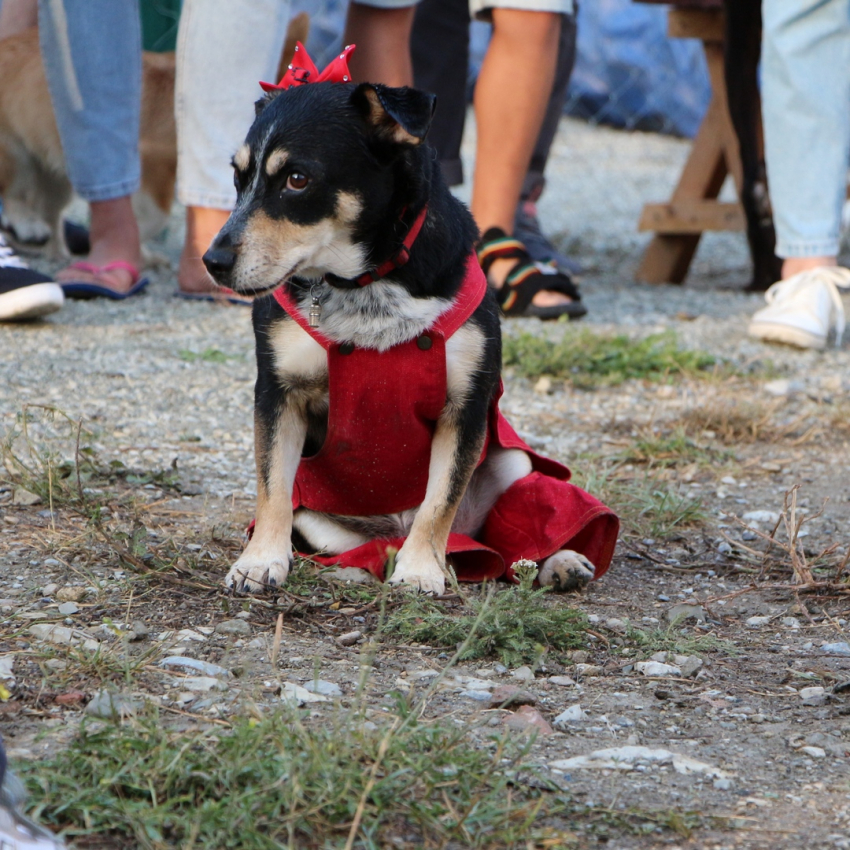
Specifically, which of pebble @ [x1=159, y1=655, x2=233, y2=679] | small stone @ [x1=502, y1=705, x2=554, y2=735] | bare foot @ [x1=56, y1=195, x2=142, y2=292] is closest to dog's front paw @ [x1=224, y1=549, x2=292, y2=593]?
pebble @ [x1=159, y1=655, x2=233, y2=679]

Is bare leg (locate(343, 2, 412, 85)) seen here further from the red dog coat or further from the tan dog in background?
the red dog coat

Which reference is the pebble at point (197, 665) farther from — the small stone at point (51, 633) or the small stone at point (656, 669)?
the small stone at point (656, 669)

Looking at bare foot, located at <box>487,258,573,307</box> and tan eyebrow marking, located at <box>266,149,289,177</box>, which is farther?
bare foot, located at <box>487,258,573,307</box>

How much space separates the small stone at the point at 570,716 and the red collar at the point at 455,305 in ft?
2.68

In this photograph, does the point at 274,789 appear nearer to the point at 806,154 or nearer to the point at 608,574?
the point at 608,574

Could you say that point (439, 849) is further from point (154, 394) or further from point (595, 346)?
point (595, 346)

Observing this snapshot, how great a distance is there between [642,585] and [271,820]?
56.1 inches

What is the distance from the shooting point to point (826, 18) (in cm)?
436

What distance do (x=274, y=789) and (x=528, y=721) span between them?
19.6 inches

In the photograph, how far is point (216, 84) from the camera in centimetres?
440

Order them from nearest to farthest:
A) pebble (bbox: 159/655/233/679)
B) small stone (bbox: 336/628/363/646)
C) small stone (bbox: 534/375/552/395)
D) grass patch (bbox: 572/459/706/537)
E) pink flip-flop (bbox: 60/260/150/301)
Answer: pebble (bbox: 159/655/233/679) < small stone (bbox: 336/628/363/646) < grass patch (bbox: 572/459/706/537) < small stone (bbox: 534/375/552/395) < pink flip-flop (bbox: 60/260/150/301)

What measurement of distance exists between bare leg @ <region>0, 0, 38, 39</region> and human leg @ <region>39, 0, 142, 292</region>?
1200mm

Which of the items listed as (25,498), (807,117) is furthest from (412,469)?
(807,117)

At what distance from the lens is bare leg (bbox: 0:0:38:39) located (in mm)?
5723
